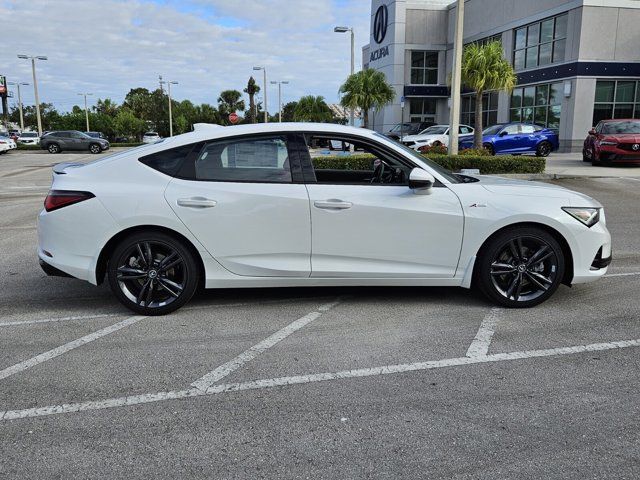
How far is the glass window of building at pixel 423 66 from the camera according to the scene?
41.2 meters

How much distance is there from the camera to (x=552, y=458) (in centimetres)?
277

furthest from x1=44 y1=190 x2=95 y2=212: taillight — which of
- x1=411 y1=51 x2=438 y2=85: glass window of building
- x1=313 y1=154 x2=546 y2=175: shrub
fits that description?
x1=411 y1=51 x2=438 y2=85: glass window of building

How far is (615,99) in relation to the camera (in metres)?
27.5

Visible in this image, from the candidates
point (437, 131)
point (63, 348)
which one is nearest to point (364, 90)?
point (437, 131)

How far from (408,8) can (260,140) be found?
3952 centimetres

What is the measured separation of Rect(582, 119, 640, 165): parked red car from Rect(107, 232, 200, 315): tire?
707 inches

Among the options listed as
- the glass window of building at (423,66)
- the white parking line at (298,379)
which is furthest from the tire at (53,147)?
the white parking line at (298,379)

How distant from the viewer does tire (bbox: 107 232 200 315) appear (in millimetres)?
4664

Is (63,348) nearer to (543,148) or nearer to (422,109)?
(543,148)

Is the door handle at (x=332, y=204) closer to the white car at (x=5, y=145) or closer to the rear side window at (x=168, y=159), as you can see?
the rear side window at (x=168, y=159)

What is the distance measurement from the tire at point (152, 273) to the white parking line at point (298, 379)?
55.6 inches

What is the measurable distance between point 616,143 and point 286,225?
57.3 feet

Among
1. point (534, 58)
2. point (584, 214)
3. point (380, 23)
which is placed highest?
point (380, 23)

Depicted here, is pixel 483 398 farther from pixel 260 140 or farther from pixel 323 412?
pixel 260 140
